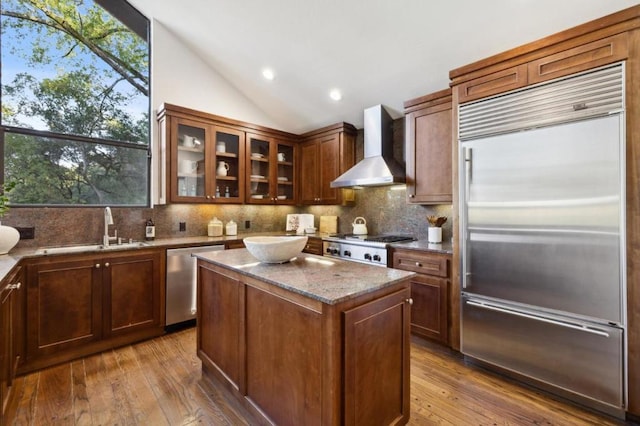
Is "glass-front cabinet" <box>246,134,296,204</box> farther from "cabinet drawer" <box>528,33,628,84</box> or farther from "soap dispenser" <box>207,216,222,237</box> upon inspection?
"cabinet drawer" <box>528,33,628,84</box>

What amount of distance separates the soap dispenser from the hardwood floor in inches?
64.3

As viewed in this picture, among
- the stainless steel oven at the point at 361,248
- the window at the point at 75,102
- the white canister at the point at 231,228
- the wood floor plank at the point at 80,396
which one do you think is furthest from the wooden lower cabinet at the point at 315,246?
the wood floor plank at the point at 80,396

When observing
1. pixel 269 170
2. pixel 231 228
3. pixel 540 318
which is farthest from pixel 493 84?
pixel 231 228

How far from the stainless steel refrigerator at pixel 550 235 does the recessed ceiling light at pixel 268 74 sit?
2.36 metres

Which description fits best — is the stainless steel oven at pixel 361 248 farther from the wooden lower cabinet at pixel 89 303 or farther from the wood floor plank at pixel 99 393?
the wood floor plank at pixel 99 393

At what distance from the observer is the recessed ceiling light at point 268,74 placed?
12.1ft

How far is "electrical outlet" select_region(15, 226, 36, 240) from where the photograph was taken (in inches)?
108

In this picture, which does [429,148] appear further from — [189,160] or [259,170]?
[189,160]

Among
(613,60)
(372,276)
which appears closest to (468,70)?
(613,60)

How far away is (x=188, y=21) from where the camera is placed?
3.37 metres

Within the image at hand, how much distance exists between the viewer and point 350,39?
9.46 ft

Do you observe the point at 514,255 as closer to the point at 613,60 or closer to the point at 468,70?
the point at 613,60

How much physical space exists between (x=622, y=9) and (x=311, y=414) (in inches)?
121

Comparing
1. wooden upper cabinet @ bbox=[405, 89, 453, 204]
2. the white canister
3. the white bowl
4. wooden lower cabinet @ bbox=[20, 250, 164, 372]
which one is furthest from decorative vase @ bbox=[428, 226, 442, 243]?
wooden lower cabinet @ bbox=[20, 250, 164, 372]
